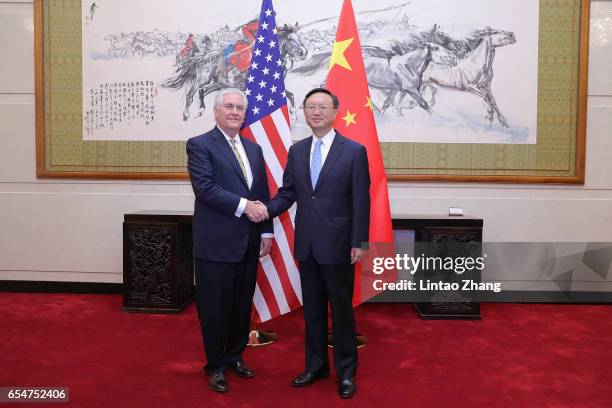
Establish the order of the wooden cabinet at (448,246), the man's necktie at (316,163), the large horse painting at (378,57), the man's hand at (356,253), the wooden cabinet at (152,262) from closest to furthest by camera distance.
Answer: the man's hand at (356,253) < the man's necktie at (316,163) < the wooden cabinet at (448,246) < the wooden cabinet at (152,262) < the large horse painting at (378,57)

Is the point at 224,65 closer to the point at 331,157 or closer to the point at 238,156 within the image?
the point at 238,156

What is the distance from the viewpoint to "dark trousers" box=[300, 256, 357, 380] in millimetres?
2646

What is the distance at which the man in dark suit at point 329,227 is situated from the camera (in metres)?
2.61

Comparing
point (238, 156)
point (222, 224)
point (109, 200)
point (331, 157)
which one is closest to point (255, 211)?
point (222, 224)

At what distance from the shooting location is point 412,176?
15.0 ft

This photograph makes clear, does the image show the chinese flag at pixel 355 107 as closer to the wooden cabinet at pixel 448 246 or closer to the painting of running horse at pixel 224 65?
the wooden cabinet at pixel 448 246

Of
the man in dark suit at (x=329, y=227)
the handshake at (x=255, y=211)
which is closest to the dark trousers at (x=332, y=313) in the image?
the man in dark suit at (x=329, y=227)

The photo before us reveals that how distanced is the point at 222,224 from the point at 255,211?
0.19m

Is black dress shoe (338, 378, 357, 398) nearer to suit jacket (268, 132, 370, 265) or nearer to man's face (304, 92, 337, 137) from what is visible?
suit jacket (268, 132, 370, 265)

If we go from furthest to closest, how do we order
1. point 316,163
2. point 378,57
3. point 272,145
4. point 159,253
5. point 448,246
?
point 378,57 < point 159,253 < point 448,246 < point 272,145 < point 316,163

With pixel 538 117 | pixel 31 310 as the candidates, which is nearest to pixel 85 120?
pixel 31 310

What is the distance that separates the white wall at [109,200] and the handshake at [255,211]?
211 centimetres

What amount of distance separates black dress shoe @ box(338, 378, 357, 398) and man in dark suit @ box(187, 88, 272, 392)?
54 centimetres

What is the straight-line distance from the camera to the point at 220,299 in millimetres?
2758
